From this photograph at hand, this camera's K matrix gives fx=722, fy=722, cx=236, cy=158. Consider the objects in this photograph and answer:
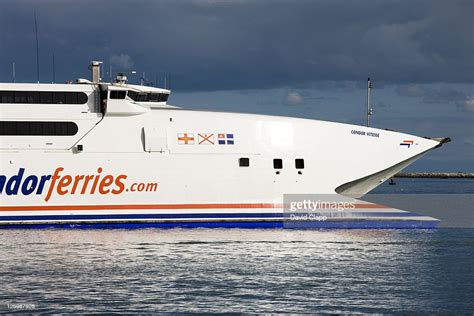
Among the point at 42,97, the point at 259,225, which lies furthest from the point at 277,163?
the point at 42,97

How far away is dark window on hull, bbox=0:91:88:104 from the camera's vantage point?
106 feet

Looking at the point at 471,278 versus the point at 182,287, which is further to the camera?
the point at 471,278

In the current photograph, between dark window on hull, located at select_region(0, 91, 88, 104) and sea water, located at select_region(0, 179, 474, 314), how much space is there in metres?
5.84

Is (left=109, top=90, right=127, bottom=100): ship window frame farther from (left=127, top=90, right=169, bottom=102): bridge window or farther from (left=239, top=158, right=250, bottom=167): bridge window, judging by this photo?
(left=239, top=158, right=250, bottom=167): bridge window

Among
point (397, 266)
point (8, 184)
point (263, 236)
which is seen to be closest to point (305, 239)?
point (263, 236)

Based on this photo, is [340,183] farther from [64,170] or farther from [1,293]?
[1,293]

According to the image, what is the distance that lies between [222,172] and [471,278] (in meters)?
13.0

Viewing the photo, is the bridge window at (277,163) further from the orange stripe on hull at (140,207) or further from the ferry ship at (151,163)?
the orange stripe on hull at (140,207)

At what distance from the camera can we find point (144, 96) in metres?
35.2

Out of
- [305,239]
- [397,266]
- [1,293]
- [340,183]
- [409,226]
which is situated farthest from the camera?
[409,226]

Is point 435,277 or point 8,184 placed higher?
point 8,184

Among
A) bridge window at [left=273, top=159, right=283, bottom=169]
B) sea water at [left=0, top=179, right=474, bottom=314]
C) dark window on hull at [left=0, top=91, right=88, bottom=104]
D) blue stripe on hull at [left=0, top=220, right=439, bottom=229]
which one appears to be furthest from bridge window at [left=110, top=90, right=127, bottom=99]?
bridge window at [left=273, top=159, right=283, bottom=169]

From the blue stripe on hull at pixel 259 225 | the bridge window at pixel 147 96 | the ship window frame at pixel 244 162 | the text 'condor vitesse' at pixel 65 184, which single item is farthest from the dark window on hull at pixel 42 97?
the ship window frame at pixel 244 162

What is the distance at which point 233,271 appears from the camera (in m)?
23.2
